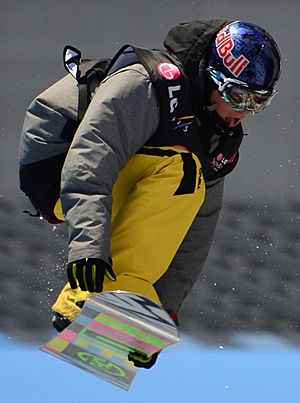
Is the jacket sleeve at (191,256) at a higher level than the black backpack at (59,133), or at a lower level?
lower

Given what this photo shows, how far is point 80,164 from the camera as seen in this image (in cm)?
332

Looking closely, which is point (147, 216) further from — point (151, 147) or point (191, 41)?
point (191, 41)

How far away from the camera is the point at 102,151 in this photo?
10.9ft

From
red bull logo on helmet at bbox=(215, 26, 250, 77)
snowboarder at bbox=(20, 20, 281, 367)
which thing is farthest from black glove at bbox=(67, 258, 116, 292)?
red bull logo on helmet at bbox=(215, 26, 250, 77)

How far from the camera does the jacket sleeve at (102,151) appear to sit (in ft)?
10.8

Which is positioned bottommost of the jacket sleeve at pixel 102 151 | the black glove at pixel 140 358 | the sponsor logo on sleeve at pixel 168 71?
the black glove at pixel 140 358

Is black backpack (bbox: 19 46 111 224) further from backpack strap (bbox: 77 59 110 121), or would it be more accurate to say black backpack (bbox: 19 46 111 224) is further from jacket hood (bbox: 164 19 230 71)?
jacket hood (bbox: 164 19 230 71)

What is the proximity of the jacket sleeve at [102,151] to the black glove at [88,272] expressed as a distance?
0.02 meters

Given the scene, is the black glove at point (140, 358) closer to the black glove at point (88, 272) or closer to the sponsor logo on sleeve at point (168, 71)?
the black glove at point (88, 272)

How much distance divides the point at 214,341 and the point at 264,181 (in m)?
0.84

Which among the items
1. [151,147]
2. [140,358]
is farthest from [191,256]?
[151,147]

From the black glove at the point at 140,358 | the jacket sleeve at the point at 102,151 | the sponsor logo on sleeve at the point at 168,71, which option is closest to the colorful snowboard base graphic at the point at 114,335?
the black glove at the point at 140,358

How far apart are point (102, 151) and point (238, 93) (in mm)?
393

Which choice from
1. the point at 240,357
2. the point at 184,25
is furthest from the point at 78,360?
the point at 240,357
